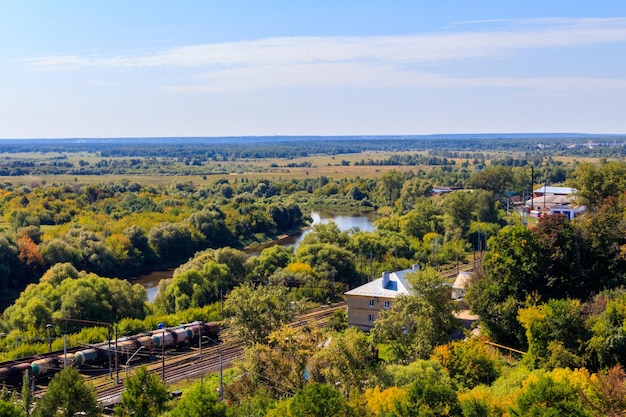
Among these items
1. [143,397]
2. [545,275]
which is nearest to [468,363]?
[545,275]

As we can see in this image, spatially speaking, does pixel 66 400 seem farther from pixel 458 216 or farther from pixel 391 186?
pixel 391 186

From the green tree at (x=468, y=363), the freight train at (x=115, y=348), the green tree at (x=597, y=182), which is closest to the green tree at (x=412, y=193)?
the green tree at (x=597, y=182)

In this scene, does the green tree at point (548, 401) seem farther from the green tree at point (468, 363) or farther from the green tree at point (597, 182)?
the green tree at point (597, 182)

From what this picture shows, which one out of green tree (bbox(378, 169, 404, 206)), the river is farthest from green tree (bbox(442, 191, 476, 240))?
green tree (bbox(378, 169, 404, 206))

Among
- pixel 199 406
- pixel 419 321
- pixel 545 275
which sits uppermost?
pixel 545 275

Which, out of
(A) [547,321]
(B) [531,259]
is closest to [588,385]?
(A) [547,321]

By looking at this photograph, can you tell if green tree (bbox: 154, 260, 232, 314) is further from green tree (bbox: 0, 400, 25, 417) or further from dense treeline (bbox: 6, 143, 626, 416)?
green tree (bbox: 0, 400, 25, 417)
